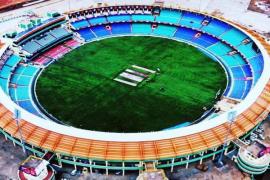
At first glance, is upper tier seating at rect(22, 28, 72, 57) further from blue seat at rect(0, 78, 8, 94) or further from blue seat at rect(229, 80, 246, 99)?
blue seat at rect(229, 80, 246, 99)

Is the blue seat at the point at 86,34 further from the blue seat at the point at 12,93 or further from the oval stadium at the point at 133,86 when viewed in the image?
the blue seat at the point at 12,93

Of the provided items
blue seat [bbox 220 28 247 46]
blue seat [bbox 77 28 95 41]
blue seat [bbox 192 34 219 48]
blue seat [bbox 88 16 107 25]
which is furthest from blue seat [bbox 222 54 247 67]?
blue seat [bbox 77 28 95 41]

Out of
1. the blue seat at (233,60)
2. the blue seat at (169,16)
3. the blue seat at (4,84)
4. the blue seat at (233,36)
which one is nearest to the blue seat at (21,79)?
the blue seat at (4,84)

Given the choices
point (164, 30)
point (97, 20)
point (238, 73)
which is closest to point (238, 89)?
point (238, 73)

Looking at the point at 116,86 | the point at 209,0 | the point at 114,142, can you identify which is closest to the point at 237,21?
the point at 209,0

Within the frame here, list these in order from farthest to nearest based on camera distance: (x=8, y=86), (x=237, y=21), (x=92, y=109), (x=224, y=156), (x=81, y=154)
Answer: (x=237, y=21)
(x=8, y=86)
(x=92, y=109)
(x=224, y=156)
(x=81, y=154)

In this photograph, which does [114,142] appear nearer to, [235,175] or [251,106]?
[235,175]
